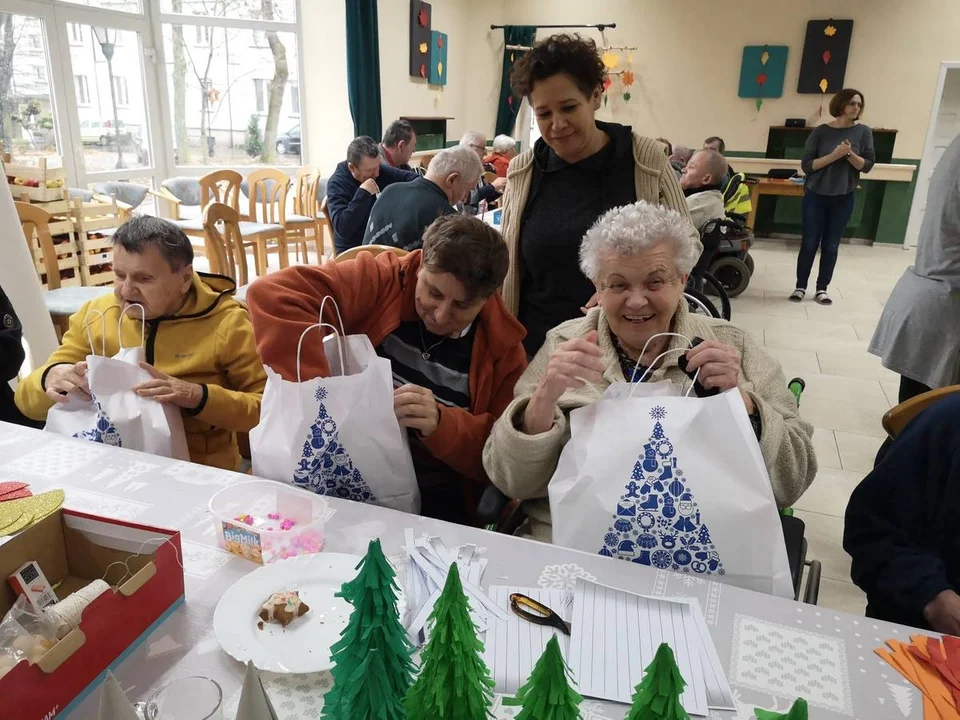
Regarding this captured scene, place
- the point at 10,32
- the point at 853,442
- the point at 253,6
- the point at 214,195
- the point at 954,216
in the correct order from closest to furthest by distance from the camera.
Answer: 1. the point at 954,216
2. the point at 853,442
3. the point at 10,32
4. the point at 214,195
5. the point at 253,6

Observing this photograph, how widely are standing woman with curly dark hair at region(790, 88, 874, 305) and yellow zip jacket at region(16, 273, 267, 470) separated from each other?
17.5ft

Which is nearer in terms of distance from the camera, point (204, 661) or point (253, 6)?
point (204, 661)

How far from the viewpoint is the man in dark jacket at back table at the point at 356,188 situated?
3787mm

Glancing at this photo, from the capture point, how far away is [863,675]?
2.81 ft

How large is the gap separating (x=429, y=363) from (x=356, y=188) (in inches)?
109

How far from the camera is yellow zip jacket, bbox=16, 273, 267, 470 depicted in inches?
64.5

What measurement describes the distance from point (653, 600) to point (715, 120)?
364 inches

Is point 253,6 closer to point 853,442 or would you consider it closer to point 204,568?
point 853,442

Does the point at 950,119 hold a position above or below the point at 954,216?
above

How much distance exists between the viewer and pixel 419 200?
2758mm

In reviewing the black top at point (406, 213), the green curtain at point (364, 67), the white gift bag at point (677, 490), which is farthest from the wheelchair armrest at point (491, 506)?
the green curtain at point (364, 67)

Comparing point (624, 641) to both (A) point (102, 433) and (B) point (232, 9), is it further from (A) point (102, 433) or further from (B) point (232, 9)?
(B) point (232, 9)

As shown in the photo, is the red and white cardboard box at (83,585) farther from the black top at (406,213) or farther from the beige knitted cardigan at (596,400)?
the black top at (406,213)

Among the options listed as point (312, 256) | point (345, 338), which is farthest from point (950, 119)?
point (345, 338)
